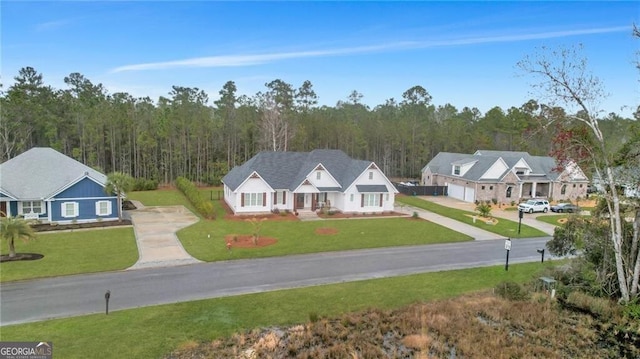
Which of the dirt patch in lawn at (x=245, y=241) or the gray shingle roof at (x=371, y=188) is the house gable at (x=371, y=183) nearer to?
the gray shingle roof at (x=371, y=188)

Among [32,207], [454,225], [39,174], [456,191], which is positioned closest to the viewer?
[32,207]

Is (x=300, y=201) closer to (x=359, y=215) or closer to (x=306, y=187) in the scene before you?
(x=306, y=187)

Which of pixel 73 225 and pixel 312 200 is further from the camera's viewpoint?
pixel 312 200

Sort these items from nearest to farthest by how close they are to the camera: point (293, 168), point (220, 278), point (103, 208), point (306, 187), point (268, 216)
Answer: point (220, 278), point (103, 208), point (268, 216), point (306, 187), point (293, 168)

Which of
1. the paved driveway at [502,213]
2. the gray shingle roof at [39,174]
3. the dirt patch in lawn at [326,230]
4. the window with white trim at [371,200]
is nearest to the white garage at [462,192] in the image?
the paved driveway at [502,213]

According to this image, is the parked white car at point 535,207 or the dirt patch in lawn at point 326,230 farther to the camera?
the parked white car at point 535,207

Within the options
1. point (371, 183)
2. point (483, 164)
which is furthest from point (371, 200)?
point (483, 164)

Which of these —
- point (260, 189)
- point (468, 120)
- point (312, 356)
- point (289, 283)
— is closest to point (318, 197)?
point (260, 189)
